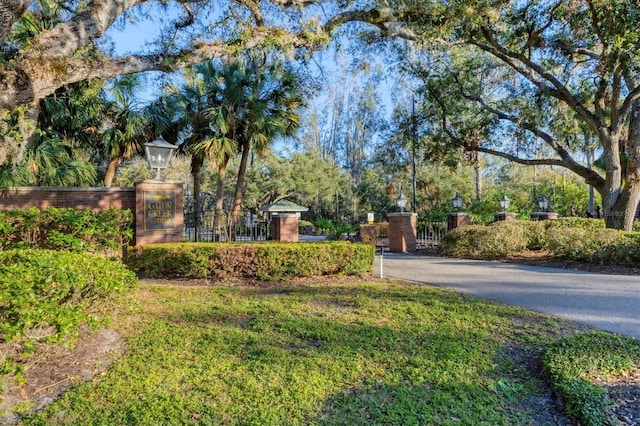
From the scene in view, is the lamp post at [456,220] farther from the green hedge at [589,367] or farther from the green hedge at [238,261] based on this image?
the green hedge at [589,367]

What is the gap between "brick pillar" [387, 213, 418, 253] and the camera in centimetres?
1365

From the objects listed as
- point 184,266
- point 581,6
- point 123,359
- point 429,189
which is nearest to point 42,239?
point 184,266

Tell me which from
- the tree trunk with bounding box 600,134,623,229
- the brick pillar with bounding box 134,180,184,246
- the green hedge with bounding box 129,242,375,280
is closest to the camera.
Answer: the green hedge with bounding box 129,242,375,280

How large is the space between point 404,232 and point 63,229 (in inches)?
390

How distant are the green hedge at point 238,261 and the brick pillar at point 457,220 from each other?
8043mm

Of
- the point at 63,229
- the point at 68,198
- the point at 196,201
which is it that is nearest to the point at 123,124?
the point at 196,201

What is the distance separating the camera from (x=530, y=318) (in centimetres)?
473

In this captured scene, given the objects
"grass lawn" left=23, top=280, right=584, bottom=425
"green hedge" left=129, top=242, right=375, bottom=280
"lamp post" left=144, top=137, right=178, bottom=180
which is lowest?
"grass lawn" left=23, top=280, right=584, bottom=425

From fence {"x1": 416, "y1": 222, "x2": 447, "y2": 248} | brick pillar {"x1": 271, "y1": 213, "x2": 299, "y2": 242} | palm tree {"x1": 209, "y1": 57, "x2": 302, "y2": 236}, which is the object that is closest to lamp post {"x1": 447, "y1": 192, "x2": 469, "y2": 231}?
fence {"x1": 416, "y1": 222, "x2": 447, "y2": 248}

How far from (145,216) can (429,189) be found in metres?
22.1

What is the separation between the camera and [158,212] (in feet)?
25.2

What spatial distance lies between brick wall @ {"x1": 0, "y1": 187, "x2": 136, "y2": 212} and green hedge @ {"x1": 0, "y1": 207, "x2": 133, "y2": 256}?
0.53 m

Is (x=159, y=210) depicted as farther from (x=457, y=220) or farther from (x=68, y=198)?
(x=457, y=220)

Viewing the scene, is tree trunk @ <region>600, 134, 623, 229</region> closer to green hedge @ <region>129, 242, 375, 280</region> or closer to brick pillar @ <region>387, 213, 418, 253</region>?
brick pillar @ <region>387, 213, 418, 253</region>
